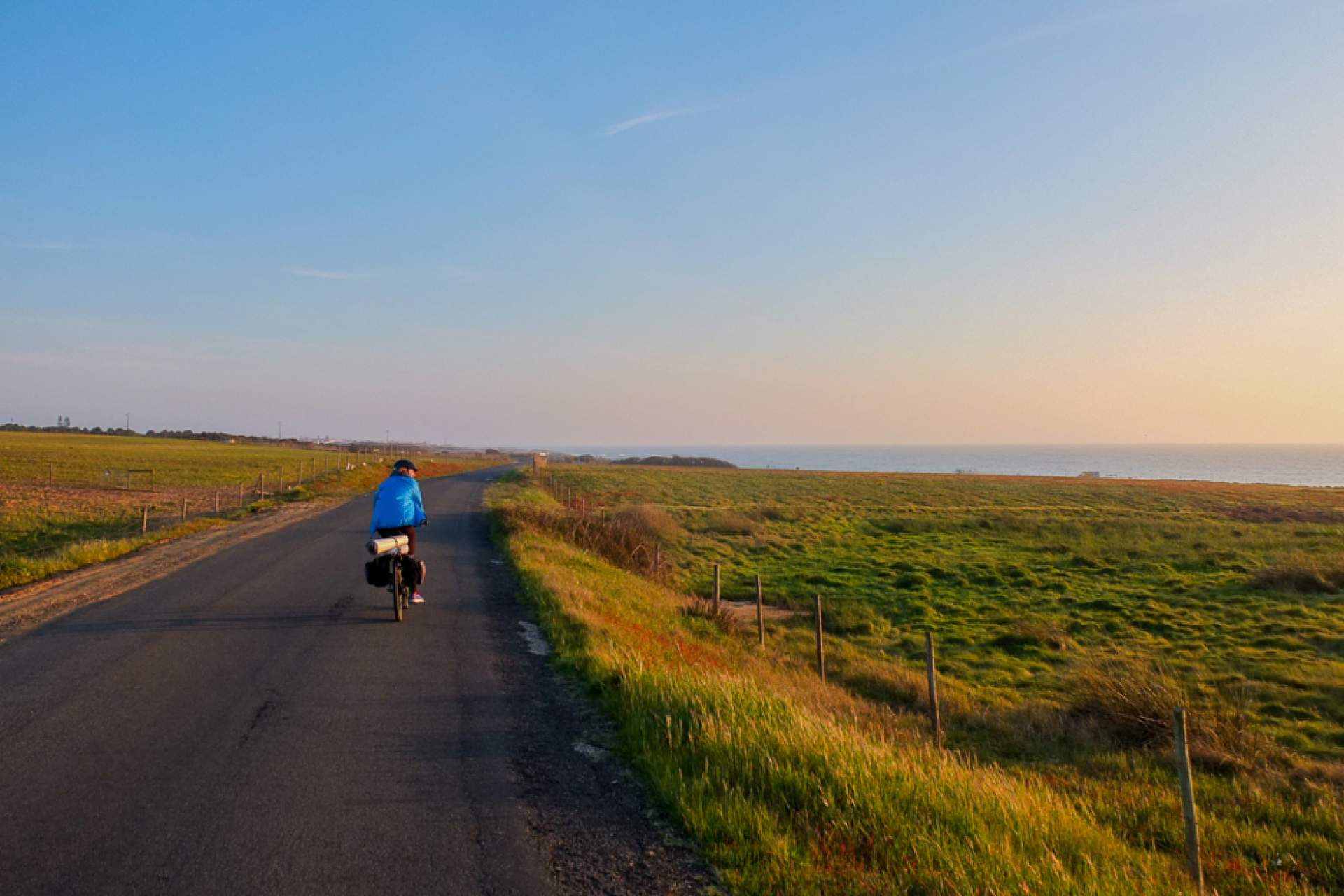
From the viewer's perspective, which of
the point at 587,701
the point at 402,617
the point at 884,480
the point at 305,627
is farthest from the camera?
the point at 884,480

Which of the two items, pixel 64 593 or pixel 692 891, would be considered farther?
pixel 64 593

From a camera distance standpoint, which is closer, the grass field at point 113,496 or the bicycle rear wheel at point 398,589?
the bicycle rear wheel at point 398,589

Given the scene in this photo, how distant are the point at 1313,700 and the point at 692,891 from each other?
529 inches

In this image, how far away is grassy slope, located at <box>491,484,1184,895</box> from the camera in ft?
13.2

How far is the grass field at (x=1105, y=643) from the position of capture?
779 centimetres

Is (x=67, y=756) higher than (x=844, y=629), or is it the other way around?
(x=67, y=756)

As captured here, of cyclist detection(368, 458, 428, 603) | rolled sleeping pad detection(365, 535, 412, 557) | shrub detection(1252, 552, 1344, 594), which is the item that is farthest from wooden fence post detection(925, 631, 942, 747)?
shrub detection(1252, 552, 1344, 594)

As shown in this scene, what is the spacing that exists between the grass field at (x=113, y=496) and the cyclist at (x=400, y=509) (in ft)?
23.2

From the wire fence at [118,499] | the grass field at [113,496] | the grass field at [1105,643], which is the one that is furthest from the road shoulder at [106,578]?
the grass field at [1105,643]

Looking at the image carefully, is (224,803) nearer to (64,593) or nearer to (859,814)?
(859,814)

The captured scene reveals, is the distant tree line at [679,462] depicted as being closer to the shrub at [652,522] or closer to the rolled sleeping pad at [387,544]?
the shrub at [652,522]

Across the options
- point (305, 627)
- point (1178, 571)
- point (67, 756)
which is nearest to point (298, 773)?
point (67, 756)

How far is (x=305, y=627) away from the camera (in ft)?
31.5

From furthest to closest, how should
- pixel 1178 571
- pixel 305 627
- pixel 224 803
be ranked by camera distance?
pixel 1178 571 < pixel 305 627 < pixel 224 803
